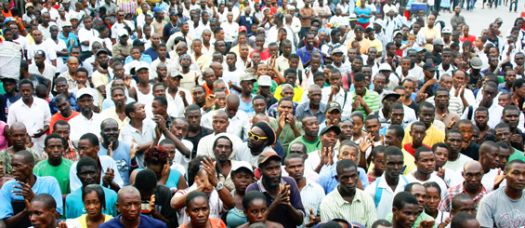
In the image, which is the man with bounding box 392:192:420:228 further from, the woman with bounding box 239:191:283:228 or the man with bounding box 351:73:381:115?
the man with bounding box 351:73:381:115

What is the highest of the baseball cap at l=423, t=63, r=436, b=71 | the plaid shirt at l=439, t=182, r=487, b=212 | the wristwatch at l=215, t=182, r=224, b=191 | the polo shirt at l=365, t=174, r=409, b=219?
the wristwatch at l=215, t=182, r=224, b=191

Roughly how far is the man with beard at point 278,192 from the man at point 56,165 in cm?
210

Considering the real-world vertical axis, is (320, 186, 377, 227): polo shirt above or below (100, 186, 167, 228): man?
below

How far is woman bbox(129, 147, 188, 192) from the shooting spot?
291 inches

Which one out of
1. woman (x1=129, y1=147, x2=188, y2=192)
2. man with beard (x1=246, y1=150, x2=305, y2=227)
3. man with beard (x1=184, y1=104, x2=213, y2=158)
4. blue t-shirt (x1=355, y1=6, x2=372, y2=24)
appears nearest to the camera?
man with beard (x1=246, y1=150, x2=305, y2=227)

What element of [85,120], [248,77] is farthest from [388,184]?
[248,77]

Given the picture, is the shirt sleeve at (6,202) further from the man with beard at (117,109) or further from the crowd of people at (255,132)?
the man with beard at (117,109)

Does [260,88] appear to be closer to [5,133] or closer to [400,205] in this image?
[5,133]

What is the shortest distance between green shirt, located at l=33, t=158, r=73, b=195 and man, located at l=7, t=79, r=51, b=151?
2.26 metres

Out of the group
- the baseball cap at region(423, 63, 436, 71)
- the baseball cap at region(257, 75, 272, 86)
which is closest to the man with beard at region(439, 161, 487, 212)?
the baseball cap at region(257, 75, 272, 86)

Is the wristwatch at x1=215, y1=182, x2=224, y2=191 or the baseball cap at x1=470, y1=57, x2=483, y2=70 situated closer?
the wristwatch at x1=215, y1=182, x2=224, y2=191

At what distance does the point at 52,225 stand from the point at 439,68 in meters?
9.53

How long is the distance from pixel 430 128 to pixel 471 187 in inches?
85.1

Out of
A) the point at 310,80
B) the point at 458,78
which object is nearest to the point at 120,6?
the point at 310,80
